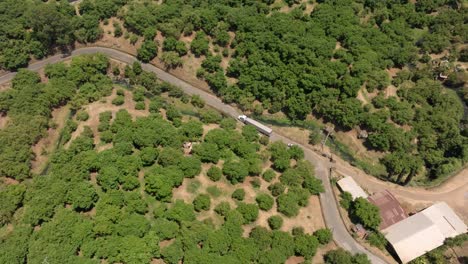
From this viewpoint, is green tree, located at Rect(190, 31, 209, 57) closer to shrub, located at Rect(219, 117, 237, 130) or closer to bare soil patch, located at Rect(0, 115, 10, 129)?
shrub, located at Rect(219, 117, 237, 130)

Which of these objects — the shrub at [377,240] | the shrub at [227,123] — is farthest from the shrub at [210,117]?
the shrub at [377,240]

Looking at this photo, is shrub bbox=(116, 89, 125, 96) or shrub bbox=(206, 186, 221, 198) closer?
shrub bbox=(206, 186, 221, 198)

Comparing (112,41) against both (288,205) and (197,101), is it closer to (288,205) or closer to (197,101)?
(197,101)

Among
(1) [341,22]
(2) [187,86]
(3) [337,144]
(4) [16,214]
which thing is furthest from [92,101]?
(1) [341,22]

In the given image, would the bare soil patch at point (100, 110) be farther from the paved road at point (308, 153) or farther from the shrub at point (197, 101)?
the paved road at point (308, 153)

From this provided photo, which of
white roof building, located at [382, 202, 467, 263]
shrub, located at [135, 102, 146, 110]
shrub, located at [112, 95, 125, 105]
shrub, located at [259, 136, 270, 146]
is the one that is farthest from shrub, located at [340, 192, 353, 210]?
shrub, located at [112, 95, 125, 105]

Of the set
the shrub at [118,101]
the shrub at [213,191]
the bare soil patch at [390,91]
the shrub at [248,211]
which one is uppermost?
the bare soil patch at [390,91]

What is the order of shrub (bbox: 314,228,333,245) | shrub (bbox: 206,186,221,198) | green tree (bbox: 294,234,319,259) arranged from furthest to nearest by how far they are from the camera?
shrub (bbox: 206,186,221,198) < shrub (bbox: 314,228,333,245) < green tree (bbox: 294,234,319,259)
